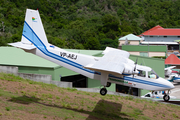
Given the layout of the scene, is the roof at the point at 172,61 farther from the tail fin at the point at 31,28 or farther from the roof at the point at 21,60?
the tail fin at the point at 31,28

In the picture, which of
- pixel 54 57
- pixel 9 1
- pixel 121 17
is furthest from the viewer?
pixel 121 17

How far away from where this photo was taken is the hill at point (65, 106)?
1609 cm

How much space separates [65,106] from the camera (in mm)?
20016

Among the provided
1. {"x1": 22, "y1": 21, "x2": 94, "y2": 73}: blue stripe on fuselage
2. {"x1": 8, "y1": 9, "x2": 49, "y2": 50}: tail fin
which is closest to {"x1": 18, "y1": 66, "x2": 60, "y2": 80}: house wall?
{"x1": 22, "y1": 21, "x2": 94, "y2": 73}: blue stripe on fuselage

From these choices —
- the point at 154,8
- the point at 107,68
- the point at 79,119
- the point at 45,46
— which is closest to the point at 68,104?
the point at 79,119

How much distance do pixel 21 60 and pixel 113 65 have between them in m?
22.1

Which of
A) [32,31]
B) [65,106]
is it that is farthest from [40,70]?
[65,106]

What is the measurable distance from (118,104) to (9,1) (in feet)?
316

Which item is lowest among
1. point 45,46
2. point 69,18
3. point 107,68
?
point 107,68

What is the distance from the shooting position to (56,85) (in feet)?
91.4

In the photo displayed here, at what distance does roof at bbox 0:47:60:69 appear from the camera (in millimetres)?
31344

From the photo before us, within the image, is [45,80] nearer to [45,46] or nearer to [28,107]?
[45,46]

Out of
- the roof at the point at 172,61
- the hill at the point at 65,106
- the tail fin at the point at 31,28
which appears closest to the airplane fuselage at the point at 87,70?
the tail fin at the point at 31,28

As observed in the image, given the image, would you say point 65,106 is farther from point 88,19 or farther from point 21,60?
point 88,19
